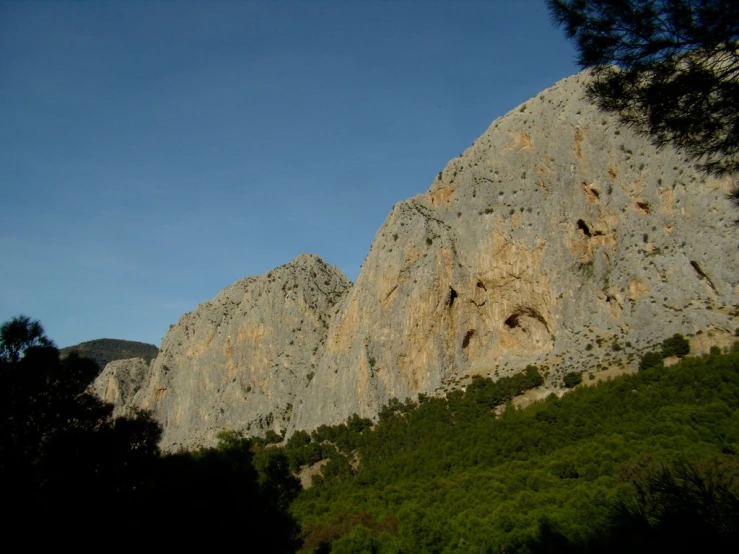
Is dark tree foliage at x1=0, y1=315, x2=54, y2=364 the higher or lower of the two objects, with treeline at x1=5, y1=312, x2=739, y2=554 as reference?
higher

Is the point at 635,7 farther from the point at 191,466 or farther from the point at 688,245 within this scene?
the point at 688,245

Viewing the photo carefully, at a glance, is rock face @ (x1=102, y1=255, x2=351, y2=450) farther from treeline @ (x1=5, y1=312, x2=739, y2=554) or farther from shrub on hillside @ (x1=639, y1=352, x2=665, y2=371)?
shrub on hillside @ (x1=639, y1=352, x2=665, y2=371)

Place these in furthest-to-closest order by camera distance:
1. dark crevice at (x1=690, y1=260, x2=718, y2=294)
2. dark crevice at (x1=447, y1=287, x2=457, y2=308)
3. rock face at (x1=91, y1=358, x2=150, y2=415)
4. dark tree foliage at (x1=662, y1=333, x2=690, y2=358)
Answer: rock face at (x1=91, y1=358, x2=150, y2=415) < dark crevice at (x1=447, y1=287, x2=457, y2=308) < dark crevice at (x1=690, y1=260, x2=718, y2=294) < dark tree foliage at (x1=662, y1=333, x2=690, y2=358)

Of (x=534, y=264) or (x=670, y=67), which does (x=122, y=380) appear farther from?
(x=670, y=67)

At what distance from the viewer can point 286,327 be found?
78000 mm

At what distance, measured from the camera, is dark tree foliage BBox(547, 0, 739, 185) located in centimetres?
793

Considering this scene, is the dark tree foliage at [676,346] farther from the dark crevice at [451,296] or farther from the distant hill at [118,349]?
the distant hill at [118,349]

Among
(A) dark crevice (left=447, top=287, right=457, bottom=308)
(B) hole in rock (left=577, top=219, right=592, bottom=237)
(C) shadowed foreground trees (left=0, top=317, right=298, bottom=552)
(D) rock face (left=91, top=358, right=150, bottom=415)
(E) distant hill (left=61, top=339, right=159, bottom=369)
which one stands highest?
(E) distant hill (left=61, top=339, right=159, bottom=369)

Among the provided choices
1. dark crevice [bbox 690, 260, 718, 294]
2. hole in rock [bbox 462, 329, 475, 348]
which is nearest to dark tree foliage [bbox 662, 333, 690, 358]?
dark crevice [bbox 690, 260, 718, 294]

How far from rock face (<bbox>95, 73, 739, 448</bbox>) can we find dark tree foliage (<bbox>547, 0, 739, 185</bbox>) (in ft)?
116

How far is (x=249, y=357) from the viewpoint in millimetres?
79062

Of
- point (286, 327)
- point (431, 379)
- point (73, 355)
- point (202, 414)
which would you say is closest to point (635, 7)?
point (73, 355)

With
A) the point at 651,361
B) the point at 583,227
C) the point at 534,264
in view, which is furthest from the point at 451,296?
the point at 651,361

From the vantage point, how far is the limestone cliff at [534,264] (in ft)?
138
